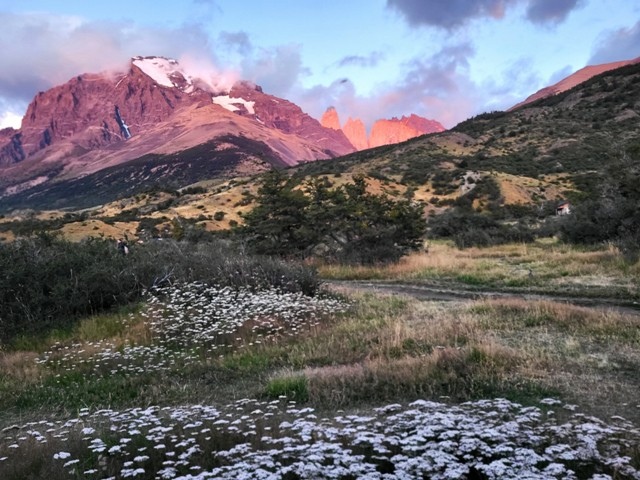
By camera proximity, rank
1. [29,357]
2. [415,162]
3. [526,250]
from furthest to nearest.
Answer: [415,162]
[526,250]
[29,357]

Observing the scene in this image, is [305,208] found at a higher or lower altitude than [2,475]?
higher

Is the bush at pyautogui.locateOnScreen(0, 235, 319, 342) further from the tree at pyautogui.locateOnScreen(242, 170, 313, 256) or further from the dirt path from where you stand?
the tree at pyautogui.locateOnScreen(242, 170, 313, 256)

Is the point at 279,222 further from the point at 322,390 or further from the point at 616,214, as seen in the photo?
the point at 322,390

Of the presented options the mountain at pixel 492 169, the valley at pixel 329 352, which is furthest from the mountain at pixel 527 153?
the valley at pixel 329 352

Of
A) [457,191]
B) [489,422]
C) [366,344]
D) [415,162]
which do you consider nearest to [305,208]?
[366,344]

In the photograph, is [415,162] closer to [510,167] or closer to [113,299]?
[510,167]

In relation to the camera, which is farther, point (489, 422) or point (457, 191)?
point (457, 191)

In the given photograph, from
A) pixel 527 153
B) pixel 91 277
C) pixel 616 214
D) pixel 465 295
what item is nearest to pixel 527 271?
pixel 465 295

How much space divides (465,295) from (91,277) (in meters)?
11.4

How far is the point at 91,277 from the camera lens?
1355 centimetres

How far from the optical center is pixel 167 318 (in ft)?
38.4

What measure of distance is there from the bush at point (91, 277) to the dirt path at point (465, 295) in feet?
11.8

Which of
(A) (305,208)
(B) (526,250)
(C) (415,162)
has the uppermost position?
(C) (415,162)

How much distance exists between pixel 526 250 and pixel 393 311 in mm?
16275
